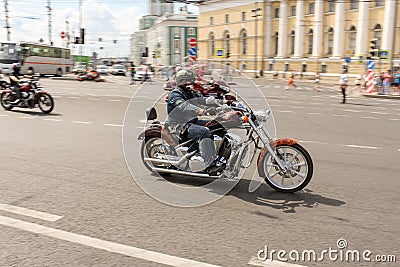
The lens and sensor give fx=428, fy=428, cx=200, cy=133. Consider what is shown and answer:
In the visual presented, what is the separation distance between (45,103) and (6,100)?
1891 mm

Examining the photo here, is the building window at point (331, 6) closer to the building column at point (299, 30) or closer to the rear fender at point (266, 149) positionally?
the building column at point (299, 30)

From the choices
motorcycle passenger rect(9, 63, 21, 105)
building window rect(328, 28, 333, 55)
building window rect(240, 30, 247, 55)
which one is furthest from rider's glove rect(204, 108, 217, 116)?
building window rect(240, 30, 247, 55)

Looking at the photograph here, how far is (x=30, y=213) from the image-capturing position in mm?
4836

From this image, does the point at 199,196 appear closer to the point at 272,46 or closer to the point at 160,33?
the point at 272,46

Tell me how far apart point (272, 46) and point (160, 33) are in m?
43.9

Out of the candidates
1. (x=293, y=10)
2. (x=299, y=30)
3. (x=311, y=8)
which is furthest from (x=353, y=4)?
(x=293, y=10)

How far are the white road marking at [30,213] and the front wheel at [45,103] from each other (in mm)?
9903

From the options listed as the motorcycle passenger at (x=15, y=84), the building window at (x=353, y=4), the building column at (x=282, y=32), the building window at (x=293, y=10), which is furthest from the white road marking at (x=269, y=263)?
the building window at (x=293, y=10)

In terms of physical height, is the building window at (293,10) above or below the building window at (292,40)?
above

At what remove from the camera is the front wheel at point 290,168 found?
220 inches

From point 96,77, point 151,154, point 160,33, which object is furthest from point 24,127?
point 160,33

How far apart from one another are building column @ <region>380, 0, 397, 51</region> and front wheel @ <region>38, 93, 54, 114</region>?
44392mm

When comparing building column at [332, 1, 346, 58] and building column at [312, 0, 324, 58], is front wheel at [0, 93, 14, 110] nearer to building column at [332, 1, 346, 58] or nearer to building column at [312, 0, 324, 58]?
building column at [332, 1, 346, 58]

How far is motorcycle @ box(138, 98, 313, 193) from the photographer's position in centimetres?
558
